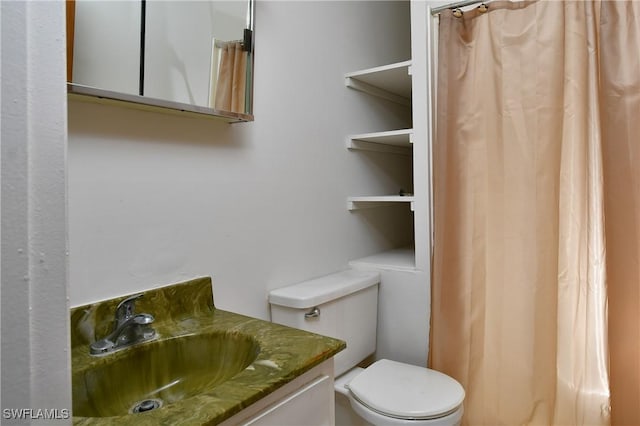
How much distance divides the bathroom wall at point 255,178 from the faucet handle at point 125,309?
52 millimetres

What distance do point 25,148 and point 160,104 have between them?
80 cm

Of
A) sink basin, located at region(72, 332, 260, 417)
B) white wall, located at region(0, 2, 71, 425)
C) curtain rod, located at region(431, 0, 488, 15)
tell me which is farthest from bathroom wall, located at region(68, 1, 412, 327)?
white wall, located at region(0, 2, 71, 425)

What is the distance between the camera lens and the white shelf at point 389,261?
186cm

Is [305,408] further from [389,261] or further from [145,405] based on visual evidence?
[389,261]

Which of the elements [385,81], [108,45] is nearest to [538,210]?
[385,81]

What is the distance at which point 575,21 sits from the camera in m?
1.41

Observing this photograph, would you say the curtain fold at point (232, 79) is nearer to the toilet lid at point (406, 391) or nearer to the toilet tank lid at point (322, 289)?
the toilet tank lid at point (322, 289)

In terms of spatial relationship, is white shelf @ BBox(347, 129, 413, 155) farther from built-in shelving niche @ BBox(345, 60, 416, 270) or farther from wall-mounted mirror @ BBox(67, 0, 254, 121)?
wall-mounted mirror @ BBox(67, 0, 254, 121)

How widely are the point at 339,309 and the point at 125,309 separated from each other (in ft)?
2.76

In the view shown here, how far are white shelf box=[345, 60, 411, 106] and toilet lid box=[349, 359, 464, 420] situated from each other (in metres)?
1.28

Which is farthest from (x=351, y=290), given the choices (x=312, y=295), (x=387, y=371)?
(x=387, y=371)

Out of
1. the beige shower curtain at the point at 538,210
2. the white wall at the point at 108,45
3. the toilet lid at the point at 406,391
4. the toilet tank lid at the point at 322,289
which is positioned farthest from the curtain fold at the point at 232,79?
the toilet lid at the point at 406,391

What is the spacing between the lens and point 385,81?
2.09m

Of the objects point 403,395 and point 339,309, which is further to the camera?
point 339,309
